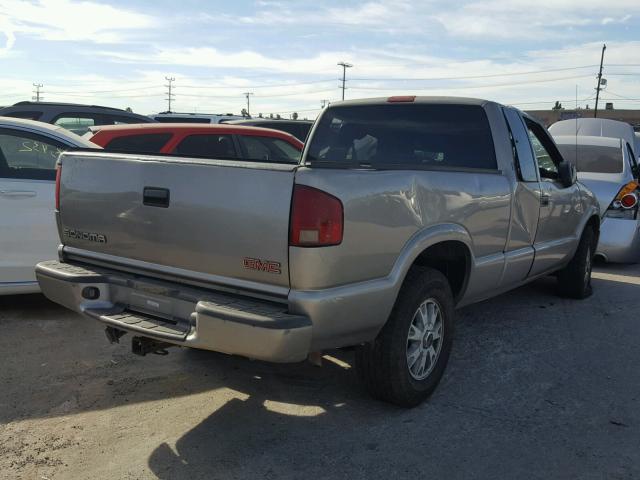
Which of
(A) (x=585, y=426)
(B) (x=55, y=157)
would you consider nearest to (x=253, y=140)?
(B) (x=55, y=157)

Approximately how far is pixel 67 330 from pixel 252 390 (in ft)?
6.27

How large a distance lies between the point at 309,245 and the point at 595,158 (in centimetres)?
692

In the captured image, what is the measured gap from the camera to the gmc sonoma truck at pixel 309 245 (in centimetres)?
298

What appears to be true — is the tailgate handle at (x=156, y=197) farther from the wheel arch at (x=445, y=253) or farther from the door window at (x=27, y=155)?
the door window at (x=27, y=155)

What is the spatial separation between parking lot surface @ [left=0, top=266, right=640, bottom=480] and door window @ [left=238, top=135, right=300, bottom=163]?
310cm

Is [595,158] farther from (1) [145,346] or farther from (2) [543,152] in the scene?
(1) [145,346]

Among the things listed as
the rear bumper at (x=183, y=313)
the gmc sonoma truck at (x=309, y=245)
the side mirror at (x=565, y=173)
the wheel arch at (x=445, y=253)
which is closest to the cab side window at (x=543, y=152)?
the side mirror at (x=565, y=173)

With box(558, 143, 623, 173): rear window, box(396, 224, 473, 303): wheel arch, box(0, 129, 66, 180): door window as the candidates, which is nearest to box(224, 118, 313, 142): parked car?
box(558, 143, 623, 173): rear window

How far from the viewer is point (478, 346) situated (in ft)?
16.0

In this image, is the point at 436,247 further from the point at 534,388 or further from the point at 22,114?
the point at 22,114

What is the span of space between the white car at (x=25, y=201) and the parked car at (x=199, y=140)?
1290mm

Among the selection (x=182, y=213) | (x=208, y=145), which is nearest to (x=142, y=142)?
(x=208, y=145)

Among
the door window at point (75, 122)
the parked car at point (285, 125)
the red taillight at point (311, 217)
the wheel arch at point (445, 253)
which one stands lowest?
the wheel arch at point (445, 253)

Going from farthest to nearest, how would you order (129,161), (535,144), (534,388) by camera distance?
(535,144), (534,388), (129,161)
